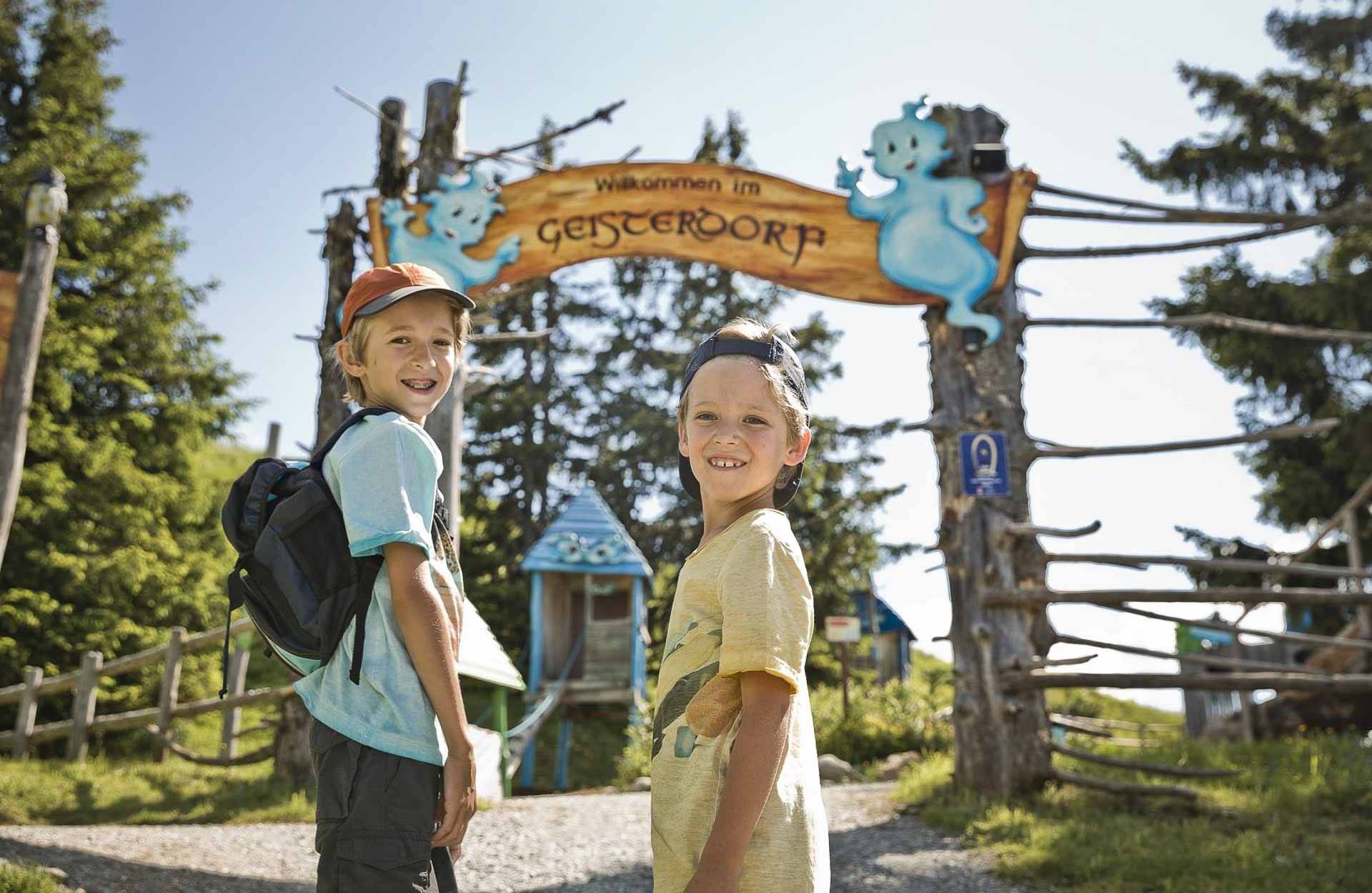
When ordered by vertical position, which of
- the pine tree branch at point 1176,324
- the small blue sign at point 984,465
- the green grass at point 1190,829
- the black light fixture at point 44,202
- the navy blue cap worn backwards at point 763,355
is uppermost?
the black light fixture at point 44,202

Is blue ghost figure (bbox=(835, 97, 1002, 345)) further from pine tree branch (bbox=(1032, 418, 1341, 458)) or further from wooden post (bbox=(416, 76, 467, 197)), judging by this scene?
wooden post (bbox=(416, 76, 467, 197))

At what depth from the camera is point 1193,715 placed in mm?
12945

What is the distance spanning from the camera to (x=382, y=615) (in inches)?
83.0

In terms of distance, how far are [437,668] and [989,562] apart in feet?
16.6

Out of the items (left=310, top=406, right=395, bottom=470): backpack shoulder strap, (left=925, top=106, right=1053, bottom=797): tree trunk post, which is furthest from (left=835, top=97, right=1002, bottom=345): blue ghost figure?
(left=310, top=406, right=395, bottom=470): backpack shoulder strap

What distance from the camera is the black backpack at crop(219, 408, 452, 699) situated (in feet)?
6.75

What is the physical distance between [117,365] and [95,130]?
3.74m

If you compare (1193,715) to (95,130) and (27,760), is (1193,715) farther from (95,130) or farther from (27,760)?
(95,130)

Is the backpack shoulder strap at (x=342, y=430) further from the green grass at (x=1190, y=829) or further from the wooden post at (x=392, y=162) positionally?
the wooden post at (x=392, y=162)

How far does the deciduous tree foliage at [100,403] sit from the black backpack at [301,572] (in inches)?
479

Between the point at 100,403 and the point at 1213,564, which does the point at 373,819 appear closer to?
the point at 1213,564

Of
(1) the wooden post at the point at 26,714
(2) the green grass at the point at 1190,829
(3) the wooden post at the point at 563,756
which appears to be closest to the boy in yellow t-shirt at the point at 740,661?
(2) the green grass at the point at 1190,829

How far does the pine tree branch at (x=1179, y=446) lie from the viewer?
A: 598 cm

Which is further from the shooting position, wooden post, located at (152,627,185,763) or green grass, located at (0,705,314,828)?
wooden post, located at (152,627,185,763)
